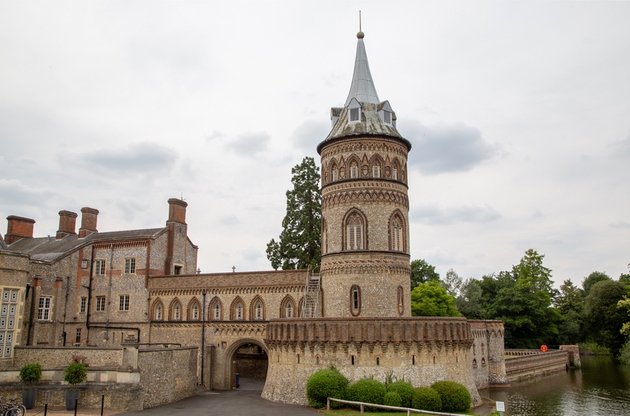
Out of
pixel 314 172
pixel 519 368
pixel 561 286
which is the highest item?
pixel 314 172

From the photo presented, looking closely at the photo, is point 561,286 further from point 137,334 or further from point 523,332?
point 137,334

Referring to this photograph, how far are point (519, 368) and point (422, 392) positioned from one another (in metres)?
27.3

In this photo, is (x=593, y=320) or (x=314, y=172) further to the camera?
(x=593, y=320)

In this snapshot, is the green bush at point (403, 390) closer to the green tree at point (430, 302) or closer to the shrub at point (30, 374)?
the shrub at point (30, 374)

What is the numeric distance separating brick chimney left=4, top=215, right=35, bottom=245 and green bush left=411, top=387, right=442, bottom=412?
132 feet

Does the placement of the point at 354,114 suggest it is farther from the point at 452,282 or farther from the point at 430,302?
the point at 452,282

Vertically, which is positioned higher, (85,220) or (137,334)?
(85,220)

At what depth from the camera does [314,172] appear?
47.2 meters

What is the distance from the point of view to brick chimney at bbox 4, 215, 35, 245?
4903 centimetres

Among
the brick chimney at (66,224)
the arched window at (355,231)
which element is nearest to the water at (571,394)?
the arched window at (355,231)

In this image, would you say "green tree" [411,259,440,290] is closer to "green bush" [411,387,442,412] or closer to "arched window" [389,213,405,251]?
"arched window" [389,213,405,251]

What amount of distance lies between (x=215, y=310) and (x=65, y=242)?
56.9 ft

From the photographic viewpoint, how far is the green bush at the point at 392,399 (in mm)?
25594

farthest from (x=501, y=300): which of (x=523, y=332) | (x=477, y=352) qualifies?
(x=477, y=352)
